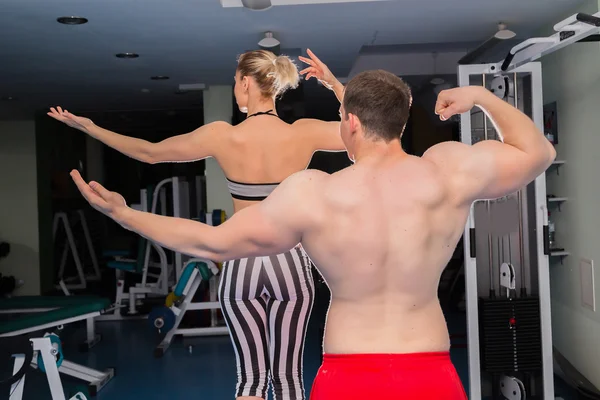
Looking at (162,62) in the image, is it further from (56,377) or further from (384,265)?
(384,265)

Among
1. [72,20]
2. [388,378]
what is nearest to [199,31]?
[72,20]

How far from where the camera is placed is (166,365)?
527cm

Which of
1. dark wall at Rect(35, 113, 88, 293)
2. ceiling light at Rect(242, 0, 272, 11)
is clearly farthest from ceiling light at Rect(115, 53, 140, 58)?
dark wall at Rect(35, 113, 88, 293)

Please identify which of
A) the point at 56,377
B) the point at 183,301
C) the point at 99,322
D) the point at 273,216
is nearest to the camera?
the point at 273,216

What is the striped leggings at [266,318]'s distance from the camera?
89.4 inches

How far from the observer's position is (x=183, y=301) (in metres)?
6.05

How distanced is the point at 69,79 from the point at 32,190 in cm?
314

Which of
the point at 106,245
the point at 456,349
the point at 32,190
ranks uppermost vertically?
the point at 32,190

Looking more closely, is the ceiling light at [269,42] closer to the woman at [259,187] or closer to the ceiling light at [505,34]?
the ceiling light at [505,34]

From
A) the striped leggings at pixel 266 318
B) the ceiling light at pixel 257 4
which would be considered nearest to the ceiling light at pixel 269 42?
the ceiling light at pixel 257 4

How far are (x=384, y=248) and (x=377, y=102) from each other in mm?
305

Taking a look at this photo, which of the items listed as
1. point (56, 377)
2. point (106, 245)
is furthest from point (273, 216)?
point (106, 245)

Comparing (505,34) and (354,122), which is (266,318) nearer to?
(354,122)

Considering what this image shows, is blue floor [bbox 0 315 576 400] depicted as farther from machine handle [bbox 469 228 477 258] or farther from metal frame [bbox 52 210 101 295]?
metal frame [bbox 52 210 101 295]
